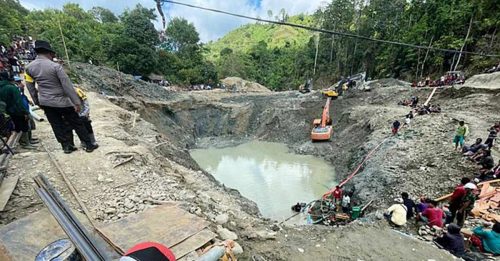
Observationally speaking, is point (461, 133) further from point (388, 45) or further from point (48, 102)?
point (388, 45)

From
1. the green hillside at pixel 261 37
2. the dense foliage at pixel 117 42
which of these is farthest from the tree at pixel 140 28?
the green hillside at pixel 261 37

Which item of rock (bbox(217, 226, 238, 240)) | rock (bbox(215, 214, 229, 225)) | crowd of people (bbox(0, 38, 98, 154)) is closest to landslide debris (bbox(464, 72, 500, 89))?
rock (bbox(215, 214, 229, 225))

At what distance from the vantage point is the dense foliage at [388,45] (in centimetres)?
1978

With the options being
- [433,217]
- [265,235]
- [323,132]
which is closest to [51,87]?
[265,235]

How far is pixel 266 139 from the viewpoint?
20734mm

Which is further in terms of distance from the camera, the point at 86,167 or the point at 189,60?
the point at 189,60

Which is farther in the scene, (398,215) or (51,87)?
(398,215)

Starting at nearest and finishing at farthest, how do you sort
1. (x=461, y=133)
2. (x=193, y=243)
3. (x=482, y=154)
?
(x=193, y=243), (x=482, y=154), (x=461, y=133)

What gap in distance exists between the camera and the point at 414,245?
4215 millimetres

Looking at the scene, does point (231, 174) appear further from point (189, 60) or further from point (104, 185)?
point (189, 60)

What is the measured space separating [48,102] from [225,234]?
3393 mm

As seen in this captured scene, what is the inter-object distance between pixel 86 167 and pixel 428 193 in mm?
8009

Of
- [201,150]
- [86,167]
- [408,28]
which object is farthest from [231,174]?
[408,28]

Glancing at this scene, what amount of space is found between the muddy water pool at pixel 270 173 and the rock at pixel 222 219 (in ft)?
17.2
